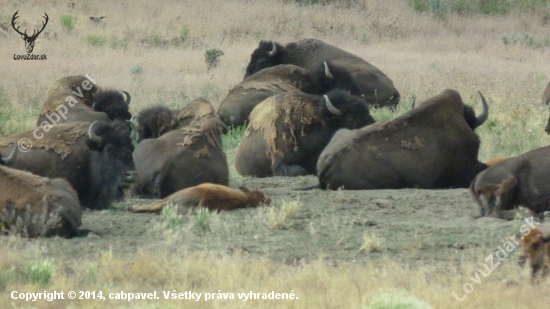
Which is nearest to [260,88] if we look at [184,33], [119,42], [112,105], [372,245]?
[112,105]

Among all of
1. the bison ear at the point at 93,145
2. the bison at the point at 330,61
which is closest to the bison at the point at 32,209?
the bison ear at the point at 93,145

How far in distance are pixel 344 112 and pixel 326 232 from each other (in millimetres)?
4860

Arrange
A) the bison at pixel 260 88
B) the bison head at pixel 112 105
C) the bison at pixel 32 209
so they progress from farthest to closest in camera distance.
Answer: the bison at pixel 260 88
the bison head at pixel 112 105
the bison at pixel 32 209

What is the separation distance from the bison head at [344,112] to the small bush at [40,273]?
7.07 metres

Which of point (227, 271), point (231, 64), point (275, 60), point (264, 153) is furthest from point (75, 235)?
point (231, 64)

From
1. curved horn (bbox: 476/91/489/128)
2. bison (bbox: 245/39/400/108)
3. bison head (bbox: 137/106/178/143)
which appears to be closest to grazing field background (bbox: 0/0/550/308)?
bison (bbox: 245/39/400/108)

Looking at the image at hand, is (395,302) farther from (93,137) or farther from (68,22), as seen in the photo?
(68,22)

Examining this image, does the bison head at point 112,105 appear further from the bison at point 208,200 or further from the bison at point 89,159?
the bison at point 208,200

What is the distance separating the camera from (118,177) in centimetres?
1055

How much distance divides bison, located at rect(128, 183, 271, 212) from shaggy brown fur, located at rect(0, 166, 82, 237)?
1503 mm

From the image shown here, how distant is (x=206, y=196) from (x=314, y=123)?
3.94m

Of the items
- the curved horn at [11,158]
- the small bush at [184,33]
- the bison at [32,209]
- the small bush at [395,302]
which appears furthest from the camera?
the small bush at [184,33]

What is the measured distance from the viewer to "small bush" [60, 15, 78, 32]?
1299 inches

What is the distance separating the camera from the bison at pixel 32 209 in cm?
845
